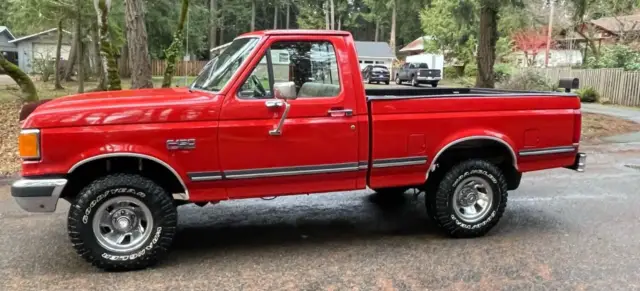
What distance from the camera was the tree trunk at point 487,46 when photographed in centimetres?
1607

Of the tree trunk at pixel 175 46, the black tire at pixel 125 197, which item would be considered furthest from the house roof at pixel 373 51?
the black tire at pixel 125 197

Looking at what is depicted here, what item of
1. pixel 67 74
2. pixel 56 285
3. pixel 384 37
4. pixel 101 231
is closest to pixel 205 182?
pixel 101 231

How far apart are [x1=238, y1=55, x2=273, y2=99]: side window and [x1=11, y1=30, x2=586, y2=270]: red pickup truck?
0.01 metres

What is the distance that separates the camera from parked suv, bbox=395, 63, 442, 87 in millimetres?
38250

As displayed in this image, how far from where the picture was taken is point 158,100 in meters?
4.69

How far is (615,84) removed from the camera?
23.9 m

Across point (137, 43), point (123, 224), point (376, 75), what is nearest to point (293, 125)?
point (123, 224)

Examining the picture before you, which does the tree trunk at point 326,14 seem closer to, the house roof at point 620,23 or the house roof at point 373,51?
the house roof at point 373,51

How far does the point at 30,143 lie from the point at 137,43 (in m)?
7.85

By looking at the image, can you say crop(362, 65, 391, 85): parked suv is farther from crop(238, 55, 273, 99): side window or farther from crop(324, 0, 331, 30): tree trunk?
crop(238, 55, 273, 99): side window

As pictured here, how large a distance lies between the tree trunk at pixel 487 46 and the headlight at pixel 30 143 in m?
14.0

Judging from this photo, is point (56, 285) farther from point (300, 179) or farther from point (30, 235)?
point (300, 179)

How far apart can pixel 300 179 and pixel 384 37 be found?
8692cm

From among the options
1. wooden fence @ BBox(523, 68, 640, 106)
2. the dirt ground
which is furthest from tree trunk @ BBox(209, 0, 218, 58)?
the dirt ground
